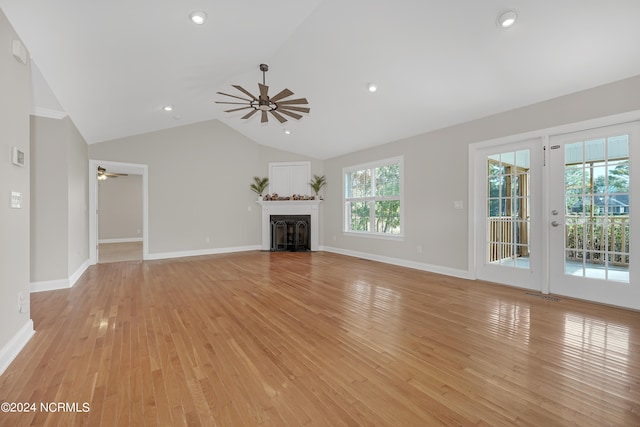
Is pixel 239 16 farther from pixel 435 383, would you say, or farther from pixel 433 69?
pixel 435 383

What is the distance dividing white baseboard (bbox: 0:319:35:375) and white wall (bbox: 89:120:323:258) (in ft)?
13.0

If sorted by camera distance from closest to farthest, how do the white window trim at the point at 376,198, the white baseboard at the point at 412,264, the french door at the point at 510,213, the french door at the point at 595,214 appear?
1. the french door at the point at 595,214
2. the french door at the point at 510,213
3. the white baseboard at the point at 412,264
4. the white window trim at the point at 376,198

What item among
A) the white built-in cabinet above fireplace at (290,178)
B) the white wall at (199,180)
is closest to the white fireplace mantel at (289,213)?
the white wall at (199,180)

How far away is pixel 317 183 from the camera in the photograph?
739 cm

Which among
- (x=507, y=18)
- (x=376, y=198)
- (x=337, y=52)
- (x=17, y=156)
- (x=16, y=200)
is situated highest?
(x=337, y=52)

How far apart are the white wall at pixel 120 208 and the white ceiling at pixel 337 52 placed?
5154 millimetres

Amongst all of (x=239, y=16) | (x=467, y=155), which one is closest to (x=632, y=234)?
(x=467, y=155)

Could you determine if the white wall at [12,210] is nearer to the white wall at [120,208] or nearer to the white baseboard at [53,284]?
the white baseboard at [53,284]

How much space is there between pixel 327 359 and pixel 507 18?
3.27 metres

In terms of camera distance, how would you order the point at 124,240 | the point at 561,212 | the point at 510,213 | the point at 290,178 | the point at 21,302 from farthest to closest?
1. the point at 124,240
2. the point at 290,178
3. the point at 510,213
4. the point at 561,212
5. the point at 21,302

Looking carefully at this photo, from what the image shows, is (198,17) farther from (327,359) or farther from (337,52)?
(327,359)

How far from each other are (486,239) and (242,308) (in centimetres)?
355

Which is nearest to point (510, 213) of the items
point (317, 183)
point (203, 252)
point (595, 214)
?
point (595, 214)

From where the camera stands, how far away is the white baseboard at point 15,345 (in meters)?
1.88
